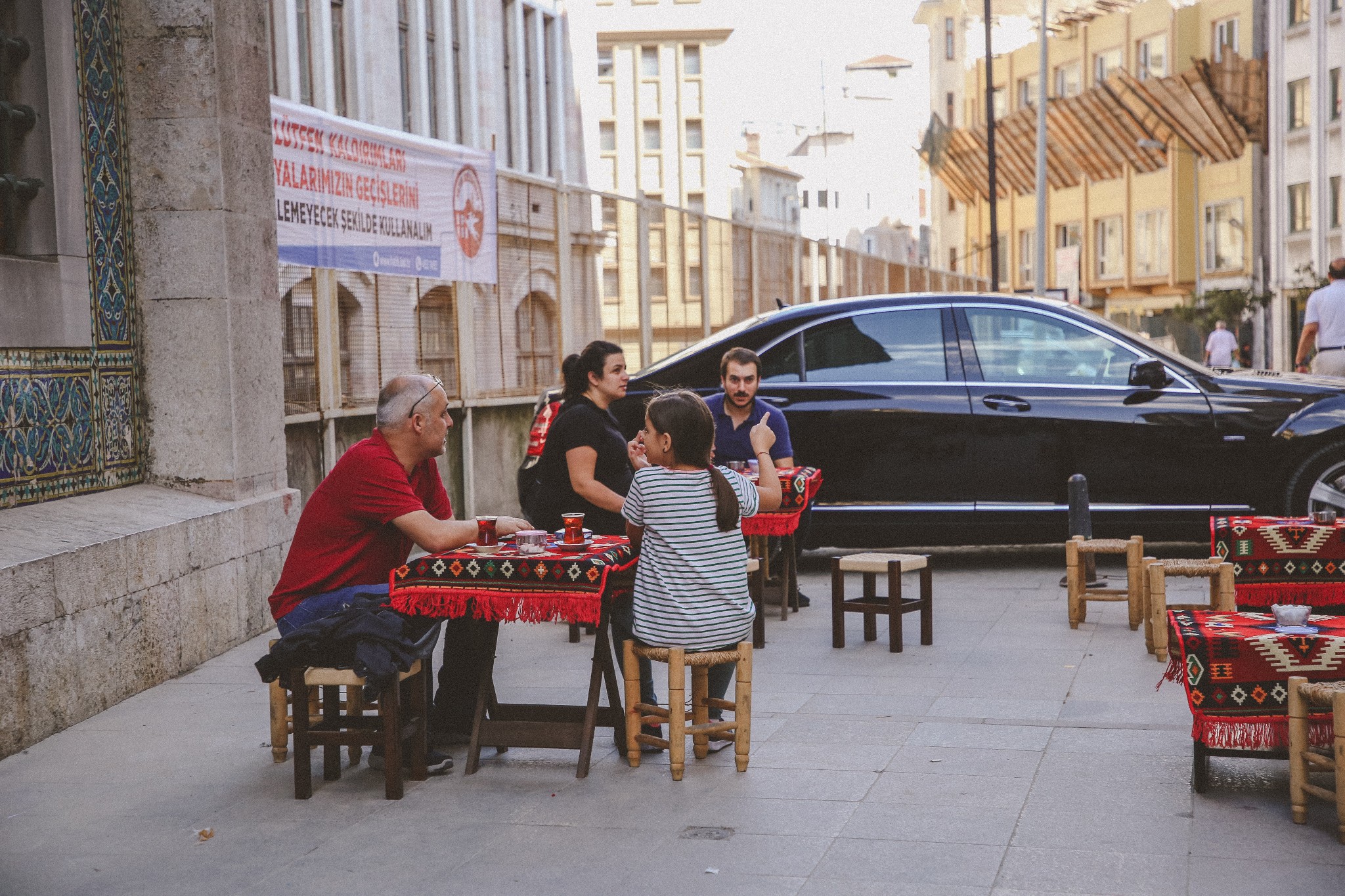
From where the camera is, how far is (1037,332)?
10977 mm

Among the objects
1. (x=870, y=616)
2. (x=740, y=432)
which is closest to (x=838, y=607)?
(x=870, y=616)

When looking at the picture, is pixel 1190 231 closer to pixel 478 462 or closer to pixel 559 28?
pixel 559 28

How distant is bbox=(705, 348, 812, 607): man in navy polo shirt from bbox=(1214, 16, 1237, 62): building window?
5033 cm

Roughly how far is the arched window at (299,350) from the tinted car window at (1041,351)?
4.42m

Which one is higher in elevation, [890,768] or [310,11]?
[310,11]

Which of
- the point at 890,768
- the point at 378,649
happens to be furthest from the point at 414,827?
the point at 890,768

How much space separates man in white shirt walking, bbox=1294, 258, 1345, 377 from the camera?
45.8 feet

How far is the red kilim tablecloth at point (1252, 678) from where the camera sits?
5480 millimetres

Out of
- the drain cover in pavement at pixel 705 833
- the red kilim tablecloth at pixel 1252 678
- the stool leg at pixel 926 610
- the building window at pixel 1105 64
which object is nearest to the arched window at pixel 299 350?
the stool leg at pixel 926 610

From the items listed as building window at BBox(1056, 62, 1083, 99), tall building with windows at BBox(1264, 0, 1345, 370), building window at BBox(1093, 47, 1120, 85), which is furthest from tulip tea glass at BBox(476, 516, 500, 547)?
building window at BBox(1056, 62, 1083, 99)

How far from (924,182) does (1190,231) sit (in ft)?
210

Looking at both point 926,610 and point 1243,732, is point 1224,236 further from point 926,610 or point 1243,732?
point 1243,732

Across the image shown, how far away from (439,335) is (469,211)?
1113 millimetres

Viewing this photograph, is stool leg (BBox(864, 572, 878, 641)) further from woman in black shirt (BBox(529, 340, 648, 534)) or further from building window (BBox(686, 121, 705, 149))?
building window (BBox(686, 121, 705, 149))
